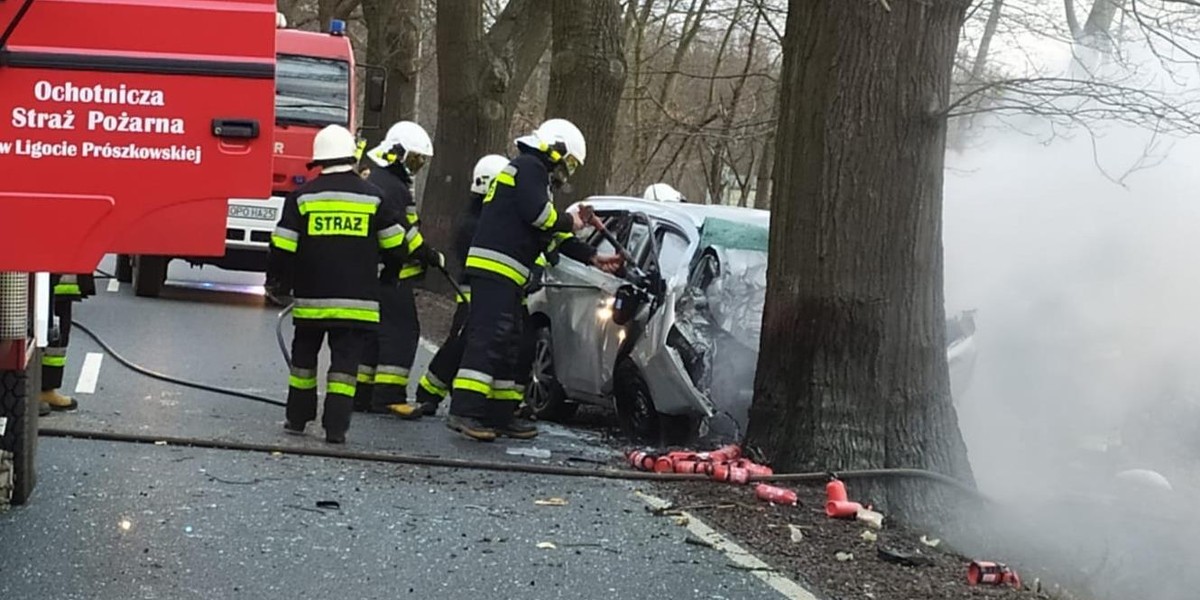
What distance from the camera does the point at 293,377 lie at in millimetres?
8555

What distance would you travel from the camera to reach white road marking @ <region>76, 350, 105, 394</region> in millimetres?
9773

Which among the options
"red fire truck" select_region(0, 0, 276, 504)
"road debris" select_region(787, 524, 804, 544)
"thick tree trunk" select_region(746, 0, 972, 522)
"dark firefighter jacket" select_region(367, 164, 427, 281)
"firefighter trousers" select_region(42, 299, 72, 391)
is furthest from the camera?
"dark firefighter jacket" select_region(367, 164, 427, 281)

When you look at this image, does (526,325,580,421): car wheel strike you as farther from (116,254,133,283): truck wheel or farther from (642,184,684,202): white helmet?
(116,254,133,283): truck wheel

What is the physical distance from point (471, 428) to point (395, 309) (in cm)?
122

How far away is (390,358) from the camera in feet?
32.7

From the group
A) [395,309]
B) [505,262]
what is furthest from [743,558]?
[395,309]

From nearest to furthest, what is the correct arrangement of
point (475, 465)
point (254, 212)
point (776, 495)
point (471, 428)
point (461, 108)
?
point (776, 495) < point (475, 465) < point (471, 428) < point (254, 212) < point (461, 108)

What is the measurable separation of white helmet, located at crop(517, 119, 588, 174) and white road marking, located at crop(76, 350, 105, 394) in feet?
10.4

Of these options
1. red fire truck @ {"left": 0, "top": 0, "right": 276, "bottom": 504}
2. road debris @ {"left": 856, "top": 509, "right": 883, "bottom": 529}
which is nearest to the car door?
road debris @ {"left": 856, "top": 509, "right": 883, "bottom": 529}

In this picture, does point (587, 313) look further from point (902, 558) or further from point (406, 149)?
point (902, 558)

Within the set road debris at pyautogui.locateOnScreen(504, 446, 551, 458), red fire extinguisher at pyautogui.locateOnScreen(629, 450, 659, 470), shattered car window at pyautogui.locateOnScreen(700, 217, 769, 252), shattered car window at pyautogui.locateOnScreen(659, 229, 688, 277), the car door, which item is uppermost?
shattered car window at pyautogui.locateOnScreen(700, 217, 769, 252)

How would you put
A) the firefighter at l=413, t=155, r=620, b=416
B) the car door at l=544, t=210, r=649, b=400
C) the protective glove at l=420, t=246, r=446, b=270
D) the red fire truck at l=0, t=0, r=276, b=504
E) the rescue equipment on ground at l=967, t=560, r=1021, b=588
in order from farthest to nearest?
the firefighter at l=413, t=155, r=620, b=416
the car door at l=544, t=210, r=649, b=400
the protective glove at l=420, t=246, r=446, b=270
the rescue equipment on ground at l=967, t=560, r=1021, b=588
the red fire truck at l=0, t=0, r=276, b=504

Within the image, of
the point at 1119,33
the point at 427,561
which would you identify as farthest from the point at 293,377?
the point at 1119,33

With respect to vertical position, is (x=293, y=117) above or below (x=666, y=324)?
above
